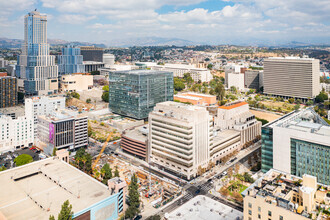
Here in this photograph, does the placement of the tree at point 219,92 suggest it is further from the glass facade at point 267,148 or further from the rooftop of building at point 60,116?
the glass facade at point 267,148

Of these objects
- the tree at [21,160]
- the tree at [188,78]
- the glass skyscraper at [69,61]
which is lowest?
the tree at [21,160]

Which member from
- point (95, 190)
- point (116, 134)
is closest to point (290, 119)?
point (95, 190)

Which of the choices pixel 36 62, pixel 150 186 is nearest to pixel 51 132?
pixel 150 186

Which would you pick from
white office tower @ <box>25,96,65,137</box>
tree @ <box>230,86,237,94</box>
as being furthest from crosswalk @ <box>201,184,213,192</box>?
tree @ <box>230,86,237,94</box>

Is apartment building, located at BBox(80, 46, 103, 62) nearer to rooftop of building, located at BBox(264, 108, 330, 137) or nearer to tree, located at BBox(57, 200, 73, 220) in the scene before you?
rooftop of building, located at BBox(264, 108, 330, 137)

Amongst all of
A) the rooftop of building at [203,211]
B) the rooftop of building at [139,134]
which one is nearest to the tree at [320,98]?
the rooftop of building at [139,134]

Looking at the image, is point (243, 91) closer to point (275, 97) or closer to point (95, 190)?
point (275, 97)

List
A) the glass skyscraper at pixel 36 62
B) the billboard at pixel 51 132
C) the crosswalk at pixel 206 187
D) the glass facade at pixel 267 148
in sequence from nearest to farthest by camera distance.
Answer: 1. the crosswalk at pixel 206 187
2. the glass facade at pixel 267 148
3. the billboard at pixel 51 132
4. the glass skyscraper at pixel 36 62
